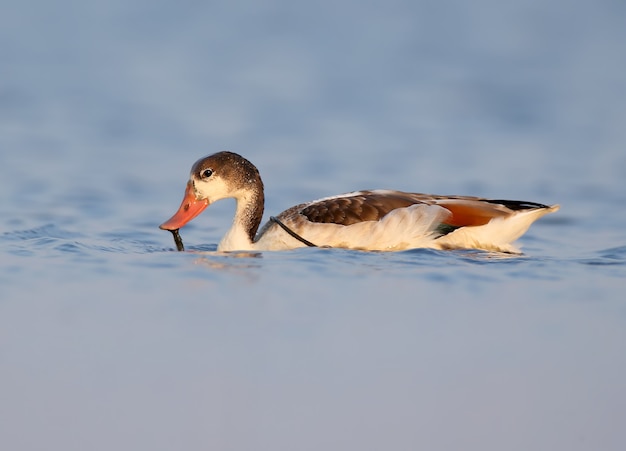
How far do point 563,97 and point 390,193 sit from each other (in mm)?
7595

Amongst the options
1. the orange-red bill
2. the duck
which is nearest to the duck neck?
the duck

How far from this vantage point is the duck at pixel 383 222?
10.7m

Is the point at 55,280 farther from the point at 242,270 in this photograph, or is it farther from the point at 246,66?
the point at 246,66

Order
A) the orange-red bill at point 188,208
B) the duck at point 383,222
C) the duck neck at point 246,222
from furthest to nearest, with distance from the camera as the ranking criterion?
the orange-red bill at point 188,208 → the duck neck at point 246,222 → the duck at point 383,222

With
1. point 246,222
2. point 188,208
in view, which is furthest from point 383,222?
point 188,208

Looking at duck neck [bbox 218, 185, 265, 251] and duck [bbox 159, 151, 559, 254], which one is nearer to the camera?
duck [bbox 159, 151, 559, 254]

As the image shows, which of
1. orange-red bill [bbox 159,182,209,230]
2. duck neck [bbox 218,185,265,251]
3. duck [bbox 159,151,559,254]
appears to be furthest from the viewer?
orange-red bill [bbox 159,182,209,230]

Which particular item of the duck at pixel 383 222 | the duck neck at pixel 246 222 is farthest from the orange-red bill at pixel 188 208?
the duck neck at pixel 246 222

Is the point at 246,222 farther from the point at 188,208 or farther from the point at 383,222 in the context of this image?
the point at 383,222

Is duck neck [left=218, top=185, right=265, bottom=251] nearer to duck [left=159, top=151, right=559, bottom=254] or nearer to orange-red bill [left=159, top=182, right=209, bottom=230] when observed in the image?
duck [left=159, top=151, right=559, bottom=254]

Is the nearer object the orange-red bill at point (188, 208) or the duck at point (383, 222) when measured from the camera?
the duck at point (383, 222)

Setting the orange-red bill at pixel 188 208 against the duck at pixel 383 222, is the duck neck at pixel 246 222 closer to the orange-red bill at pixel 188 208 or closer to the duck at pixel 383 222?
the duck at pixel 383 222

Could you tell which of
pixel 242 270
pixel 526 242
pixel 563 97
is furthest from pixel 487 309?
pixel 563 97

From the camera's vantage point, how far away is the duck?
1071 centimetres
